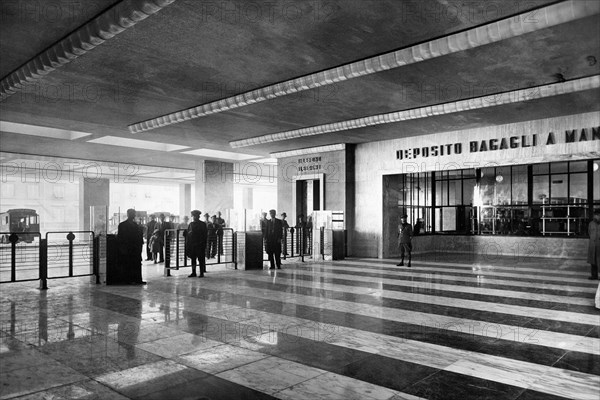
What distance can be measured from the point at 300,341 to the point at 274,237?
7.53 m

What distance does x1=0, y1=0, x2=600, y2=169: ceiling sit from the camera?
6.12 meters

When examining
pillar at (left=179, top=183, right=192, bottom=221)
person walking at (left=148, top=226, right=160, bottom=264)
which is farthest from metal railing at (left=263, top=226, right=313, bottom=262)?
pillar at (left=179, top=183, right=192, bottom=221)

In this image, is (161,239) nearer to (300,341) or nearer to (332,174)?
(332,174)

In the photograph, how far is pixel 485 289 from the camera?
9273 millimetres

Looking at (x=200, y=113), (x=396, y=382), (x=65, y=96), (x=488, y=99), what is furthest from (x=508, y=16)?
(x=65, y=96)

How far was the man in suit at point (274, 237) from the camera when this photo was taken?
41.6 ft

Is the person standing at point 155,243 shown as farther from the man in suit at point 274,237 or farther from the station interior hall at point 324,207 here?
the man in suit at point 274,237

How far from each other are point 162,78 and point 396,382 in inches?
295

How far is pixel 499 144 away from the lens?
12992 millimetres

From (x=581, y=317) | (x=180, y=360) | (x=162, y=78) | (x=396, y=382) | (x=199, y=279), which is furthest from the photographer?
(x=199, y=279)

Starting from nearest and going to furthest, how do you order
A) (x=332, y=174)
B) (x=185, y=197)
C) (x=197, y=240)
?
(x=197, y=240) < (x=332, y=174) < (x=185, y=197)

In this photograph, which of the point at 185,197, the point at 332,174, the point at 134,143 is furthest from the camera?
the point at 185,197

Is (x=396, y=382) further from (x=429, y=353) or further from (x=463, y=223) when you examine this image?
(x=463, y=223)

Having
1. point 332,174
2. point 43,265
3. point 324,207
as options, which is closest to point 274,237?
point 324,207
